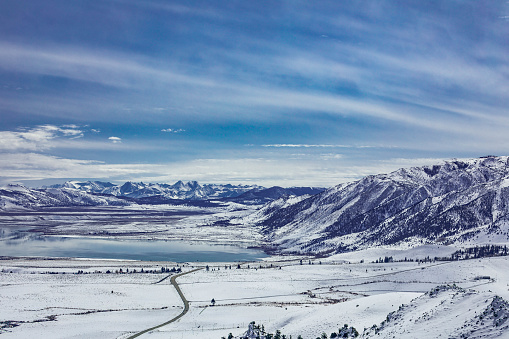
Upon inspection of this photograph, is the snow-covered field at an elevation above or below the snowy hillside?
below

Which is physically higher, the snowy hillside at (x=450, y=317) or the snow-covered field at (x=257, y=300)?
the snowy hillside at (x=450, y=317)

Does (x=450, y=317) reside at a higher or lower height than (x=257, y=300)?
higher

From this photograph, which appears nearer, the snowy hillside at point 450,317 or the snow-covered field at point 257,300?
the snowy hillside at point 450,317

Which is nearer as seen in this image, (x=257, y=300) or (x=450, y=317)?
(x=450, y=317)

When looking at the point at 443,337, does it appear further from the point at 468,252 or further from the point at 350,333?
the point at 468,252

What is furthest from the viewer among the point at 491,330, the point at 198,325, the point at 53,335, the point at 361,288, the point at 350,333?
the point at 361,288

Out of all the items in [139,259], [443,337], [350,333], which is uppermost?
[443,337]

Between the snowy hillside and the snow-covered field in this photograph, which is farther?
the snow-covered field

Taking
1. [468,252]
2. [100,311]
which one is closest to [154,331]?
[100,311]
